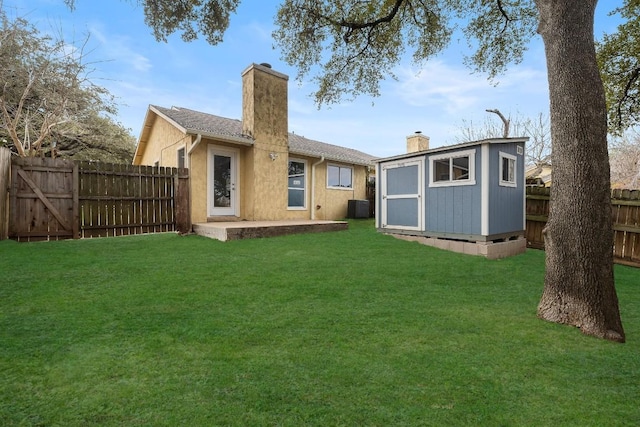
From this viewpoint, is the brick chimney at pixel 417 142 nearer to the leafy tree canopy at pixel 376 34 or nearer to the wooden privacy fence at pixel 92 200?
the leafy tree canopy at pixel 376 34

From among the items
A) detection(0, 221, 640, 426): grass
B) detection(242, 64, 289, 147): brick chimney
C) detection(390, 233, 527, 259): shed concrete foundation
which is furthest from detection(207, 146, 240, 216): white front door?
detection(390, 233, 527, 259): shed concrete foundation

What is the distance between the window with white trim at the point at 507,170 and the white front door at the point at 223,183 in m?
7.29

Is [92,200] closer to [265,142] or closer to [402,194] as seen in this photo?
[265,142]

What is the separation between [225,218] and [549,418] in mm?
9123

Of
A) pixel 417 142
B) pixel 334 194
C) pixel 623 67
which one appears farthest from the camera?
pixel 417 142

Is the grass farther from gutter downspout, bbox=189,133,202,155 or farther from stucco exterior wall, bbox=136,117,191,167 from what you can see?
stucco exterior wall, bbox=136,117,191,167

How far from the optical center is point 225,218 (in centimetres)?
979

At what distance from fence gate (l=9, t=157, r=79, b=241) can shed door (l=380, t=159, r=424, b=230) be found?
7438 mm

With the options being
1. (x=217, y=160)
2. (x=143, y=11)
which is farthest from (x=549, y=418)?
(x=217, y=160)

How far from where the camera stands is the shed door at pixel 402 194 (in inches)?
320

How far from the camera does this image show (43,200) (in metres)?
6.70

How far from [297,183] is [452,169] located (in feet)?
19.6

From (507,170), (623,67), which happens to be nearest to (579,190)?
(507,170)

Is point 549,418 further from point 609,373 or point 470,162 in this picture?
point 470,162
